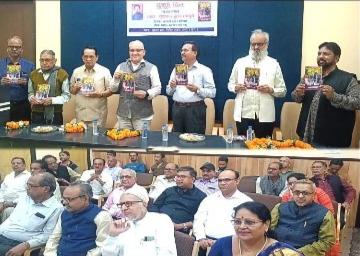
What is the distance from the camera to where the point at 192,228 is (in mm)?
2871

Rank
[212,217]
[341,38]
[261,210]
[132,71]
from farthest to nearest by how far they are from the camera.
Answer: [341,38] → [132,71] → [212,217] → [261,210]

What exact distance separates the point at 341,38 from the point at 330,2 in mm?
383

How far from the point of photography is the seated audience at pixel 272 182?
295 centimetres

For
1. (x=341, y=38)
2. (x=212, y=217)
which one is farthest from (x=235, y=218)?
(x=341, y=38)

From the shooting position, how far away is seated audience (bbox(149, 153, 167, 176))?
10.5ft

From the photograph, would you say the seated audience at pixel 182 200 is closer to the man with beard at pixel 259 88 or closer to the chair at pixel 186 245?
the chair at pixel 186 245

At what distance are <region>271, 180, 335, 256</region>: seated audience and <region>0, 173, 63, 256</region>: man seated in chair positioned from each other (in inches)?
44.8

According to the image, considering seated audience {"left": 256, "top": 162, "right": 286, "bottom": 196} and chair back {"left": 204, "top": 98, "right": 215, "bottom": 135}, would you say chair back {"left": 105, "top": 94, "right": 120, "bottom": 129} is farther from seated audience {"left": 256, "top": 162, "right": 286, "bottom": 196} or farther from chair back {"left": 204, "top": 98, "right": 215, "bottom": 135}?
seated audience {"left": 256, "top": 162, "right": 286, "bottom": 196}

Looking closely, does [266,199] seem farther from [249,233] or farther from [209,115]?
[209,115]

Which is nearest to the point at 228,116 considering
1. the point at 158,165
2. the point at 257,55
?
the point at 257,55

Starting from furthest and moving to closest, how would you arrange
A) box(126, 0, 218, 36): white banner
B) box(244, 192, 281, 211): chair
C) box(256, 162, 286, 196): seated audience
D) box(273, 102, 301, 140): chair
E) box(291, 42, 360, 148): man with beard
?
box(126, 0, 218, 36): white banner
box(273, 102, 301, 140): chair
box(291, 42, 360, 148): man with beard
box(256, 162, 286, 196): seated audience
box(244, 192, 281, 211): chair

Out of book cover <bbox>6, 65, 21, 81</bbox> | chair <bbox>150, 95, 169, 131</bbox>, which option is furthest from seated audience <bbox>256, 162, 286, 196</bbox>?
book cover <bbox>6, 65, 21, 81</bbox>

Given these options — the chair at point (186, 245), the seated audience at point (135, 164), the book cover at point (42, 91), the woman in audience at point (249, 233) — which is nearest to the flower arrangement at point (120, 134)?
the seated audience at point (135, 164)

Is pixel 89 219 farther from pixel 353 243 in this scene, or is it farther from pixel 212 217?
pixel 353 243
